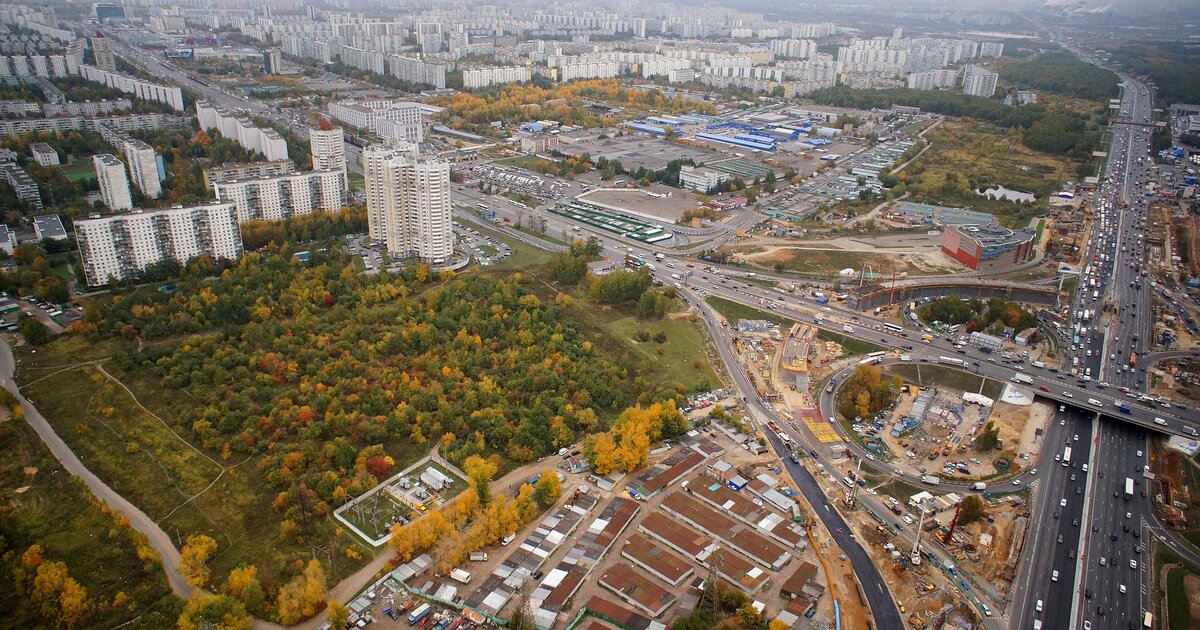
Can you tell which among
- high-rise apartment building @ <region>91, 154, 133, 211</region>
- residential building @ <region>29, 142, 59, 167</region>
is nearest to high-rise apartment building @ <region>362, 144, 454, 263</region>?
high-rise apartment building @ <region>91, 154, 133, 211</region>

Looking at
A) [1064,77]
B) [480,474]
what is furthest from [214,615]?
[1064,77]

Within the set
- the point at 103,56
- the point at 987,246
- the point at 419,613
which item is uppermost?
the point at 103,56

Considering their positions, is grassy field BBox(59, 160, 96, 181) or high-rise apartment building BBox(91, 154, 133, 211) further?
grassy field BBox(59, 160, 96, 181)

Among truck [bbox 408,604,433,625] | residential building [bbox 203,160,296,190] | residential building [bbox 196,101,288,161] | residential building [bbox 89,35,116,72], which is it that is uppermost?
residential building [bbox 89,35,116,72]

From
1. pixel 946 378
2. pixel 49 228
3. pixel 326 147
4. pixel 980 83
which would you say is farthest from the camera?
pixel 980 83

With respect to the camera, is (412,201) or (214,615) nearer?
(214,615)

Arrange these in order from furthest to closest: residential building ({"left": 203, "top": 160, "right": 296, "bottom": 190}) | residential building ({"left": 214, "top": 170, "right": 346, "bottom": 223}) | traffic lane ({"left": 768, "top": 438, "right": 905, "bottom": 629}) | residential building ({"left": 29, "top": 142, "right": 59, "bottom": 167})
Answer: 1. residential building ({"left": 29, "top": 142, "right": 59, "bottom": 167})
2. residential building ({"left": 203, "top": 160, "right": 296, "bottom": 190})
3. residential building ({"left": 214, "top": 170, "right": 346, "bottom": 223})
4. traffic lane ({"left": 768, "top": 438, "right": 905, "bottom": 629})

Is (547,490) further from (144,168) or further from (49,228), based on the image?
(144,168)

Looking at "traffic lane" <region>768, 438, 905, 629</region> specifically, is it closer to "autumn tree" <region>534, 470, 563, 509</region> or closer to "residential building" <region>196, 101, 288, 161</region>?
"autumn tree" <region>534, 470, 563, 509</region>
